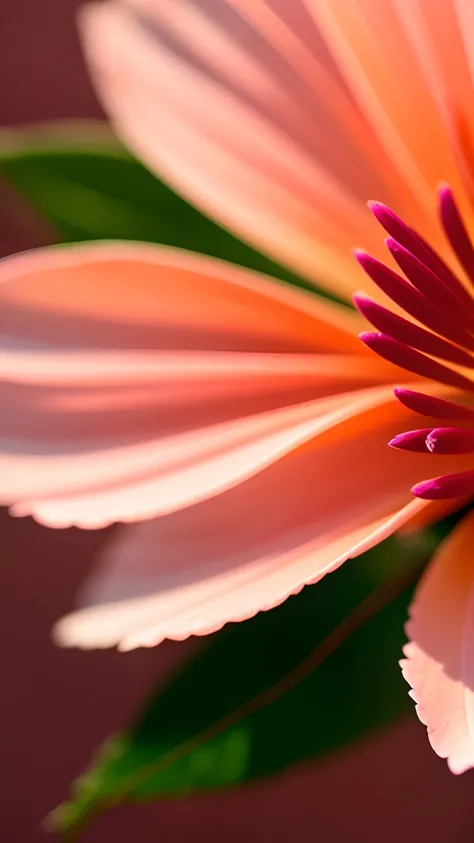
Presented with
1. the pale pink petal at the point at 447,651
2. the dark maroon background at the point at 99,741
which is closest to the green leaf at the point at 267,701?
the pale pink petal at the point at 447,651

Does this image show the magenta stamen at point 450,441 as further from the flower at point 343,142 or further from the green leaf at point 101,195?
the green leaf at point 101,195

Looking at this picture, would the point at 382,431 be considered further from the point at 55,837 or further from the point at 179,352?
the point at 55,837

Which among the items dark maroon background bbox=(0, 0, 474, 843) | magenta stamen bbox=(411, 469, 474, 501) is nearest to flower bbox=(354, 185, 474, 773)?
magenta stamen bbox=(411, 469, 474, 501)

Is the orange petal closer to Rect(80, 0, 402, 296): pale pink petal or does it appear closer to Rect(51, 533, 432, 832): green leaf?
Rect(80, 0, 402, 296): pale pink petal

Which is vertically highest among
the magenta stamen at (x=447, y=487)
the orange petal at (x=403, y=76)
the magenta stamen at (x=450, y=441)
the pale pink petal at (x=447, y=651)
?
the orange petal at (x=403, y=76)

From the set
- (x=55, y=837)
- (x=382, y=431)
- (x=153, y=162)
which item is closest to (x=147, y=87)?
(x=153, y=162)

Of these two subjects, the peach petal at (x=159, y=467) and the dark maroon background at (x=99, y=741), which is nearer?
the peach petal at (x=159, y=467)
